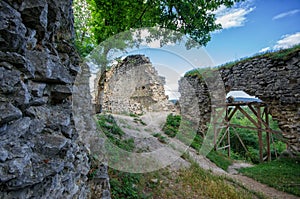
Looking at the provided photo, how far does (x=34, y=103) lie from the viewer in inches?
39.5

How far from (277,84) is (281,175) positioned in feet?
8.98

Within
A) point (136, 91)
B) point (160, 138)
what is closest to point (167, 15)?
point (160, 138)

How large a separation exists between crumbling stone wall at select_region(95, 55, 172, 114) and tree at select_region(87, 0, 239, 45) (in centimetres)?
437

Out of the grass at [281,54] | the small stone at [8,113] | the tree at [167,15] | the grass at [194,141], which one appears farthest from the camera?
the grass at [194,141]

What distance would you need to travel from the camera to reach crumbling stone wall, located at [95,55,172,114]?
791cm

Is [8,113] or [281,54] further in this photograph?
[281,54]

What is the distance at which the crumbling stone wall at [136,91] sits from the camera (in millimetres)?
7914

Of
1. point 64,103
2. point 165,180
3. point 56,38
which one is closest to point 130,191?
point 165,180

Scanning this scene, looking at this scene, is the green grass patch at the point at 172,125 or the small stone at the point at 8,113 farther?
the green grass patch at the point at 172,125

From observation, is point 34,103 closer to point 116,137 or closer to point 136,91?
point 116,137

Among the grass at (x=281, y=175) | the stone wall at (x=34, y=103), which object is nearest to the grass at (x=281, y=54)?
the grass at (x=281, y=175)

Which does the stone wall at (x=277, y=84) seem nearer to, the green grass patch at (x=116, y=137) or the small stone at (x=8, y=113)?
the green grass patch at (x=116, y=137)

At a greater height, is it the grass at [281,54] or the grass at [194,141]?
the grass at [281,54]

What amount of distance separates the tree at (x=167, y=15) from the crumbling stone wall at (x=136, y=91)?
4.37m
